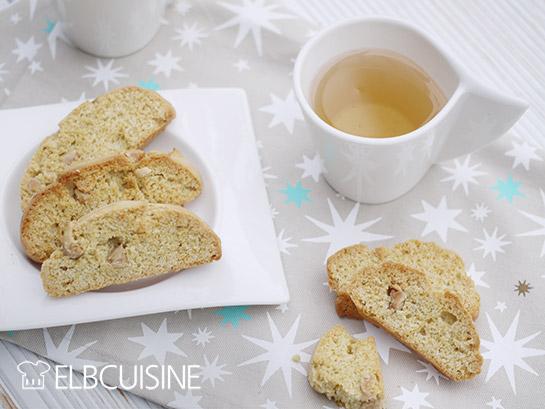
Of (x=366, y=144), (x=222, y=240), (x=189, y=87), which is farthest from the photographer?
(x=189, y=87)

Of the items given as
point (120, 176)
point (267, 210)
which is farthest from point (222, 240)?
point (120, 176)

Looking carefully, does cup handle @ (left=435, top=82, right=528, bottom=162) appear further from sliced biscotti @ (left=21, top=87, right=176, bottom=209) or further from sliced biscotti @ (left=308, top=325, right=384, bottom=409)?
sliced biscotti @ (left=21, top=87, right=176, bottom=209)

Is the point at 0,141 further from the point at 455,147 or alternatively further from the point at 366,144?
the point at 455,147

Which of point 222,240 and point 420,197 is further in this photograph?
point 420,197

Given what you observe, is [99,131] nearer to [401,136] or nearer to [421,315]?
[401,136]

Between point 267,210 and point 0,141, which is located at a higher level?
point 0,141
